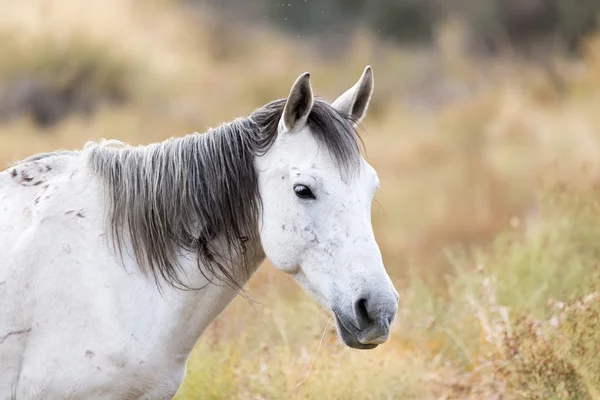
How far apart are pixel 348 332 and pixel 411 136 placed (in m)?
9.40

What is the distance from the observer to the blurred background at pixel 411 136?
13.6ft

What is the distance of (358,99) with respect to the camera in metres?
2.90

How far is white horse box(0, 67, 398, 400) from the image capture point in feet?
8.51

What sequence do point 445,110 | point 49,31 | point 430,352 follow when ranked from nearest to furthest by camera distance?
point 430,352 → point 445,110 → point 49,31

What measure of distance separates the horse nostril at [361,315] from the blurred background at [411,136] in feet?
0.90

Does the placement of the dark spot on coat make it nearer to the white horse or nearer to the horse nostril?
the white horse

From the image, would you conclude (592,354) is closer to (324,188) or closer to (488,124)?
(324,188)

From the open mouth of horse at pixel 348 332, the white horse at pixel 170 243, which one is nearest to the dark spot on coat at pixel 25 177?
the white horse at pixel 170 243

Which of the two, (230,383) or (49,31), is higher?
(230,383)

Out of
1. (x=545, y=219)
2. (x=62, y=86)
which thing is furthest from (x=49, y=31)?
(x=545, y=219)

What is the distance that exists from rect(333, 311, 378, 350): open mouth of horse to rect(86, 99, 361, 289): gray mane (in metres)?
0.43

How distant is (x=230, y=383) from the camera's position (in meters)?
4.16

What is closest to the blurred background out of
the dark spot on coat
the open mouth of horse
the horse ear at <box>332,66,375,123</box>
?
the open mouth of horse

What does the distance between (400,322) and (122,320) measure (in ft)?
8.84
